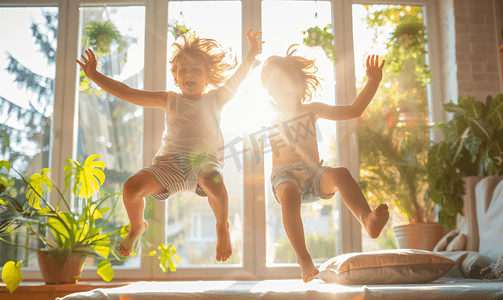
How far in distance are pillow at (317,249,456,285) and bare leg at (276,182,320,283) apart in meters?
0.46

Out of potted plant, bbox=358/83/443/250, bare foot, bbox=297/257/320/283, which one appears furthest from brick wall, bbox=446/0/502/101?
bare foot, bbox=297/257/320/283

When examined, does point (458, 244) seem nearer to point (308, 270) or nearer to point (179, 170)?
point (308, 270)

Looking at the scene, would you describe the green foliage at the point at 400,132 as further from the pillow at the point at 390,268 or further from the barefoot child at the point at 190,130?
the barefoot child at the point at 190,130

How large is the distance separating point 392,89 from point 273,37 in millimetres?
984

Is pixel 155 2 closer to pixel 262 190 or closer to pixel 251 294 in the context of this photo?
pixel 262 190

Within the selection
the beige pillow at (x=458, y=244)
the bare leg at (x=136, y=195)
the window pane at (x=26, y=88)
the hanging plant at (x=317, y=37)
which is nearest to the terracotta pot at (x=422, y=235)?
the beige pillow at (x=458, y=244)

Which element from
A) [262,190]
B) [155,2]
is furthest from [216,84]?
[155,2]

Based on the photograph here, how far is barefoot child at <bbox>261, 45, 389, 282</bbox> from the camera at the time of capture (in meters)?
1.43

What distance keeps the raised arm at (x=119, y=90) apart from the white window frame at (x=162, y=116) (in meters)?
Answer: 1.33

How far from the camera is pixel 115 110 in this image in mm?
3084

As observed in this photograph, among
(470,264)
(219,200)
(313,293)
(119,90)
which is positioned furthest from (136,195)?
(470,264)

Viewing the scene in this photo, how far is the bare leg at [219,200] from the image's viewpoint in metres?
1.45

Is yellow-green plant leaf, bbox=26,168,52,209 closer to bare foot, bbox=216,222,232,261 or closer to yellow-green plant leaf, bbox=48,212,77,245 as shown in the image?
yellow-green plant leaf, bbox=48,212,77,245

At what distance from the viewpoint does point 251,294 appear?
126 centimetres
